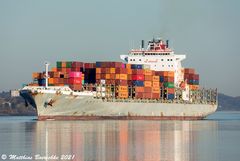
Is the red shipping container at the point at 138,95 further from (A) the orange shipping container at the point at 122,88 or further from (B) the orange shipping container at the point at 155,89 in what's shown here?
(B) the orange shipping container at the point at 155,89

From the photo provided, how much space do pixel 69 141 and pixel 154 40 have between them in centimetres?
5369

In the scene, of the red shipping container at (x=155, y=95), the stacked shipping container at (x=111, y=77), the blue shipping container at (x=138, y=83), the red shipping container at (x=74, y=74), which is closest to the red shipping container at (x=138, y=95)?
the stacked shipping container at (x=111, y=77)

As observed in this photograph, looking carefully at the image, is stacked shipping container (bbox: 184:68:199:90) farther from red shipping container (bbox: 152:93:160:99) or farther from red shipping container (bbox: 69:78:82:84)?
red shipping container (bbox: 69:78:82:84)

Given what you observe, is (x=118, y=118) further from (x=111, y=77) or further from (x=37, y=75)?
(x=37, y=75)

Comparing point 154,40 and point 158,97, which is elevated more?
point 154,40

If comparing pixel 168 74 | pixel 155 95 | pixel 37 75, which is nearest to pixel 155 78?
pixel 155 95

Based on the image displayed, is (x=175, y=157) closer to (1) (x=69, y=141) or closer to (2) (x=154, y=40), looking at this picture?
(1) (x=69, y=141)

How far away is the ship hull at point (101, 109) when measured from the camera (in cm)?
8594

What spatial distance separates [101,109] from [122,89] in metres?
3.91

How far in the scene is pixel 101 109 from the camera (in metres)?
90.7

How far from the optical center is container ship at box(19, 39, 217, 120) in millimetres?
86494

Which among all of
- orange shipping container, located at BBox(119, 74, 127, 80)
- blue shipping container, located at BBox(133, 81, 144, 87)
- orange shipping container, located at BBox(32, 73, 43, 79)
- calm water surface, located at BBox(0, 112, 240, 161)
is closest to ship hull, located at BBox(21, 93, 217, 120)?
blue shipping container, located at BBox(133, 81, 144, 87)

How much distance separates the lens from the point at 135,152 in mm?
46719

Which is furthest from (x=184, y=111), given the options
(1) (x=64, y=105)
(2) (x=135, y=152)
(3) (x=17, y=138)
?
(2) (x=135, y=152)
